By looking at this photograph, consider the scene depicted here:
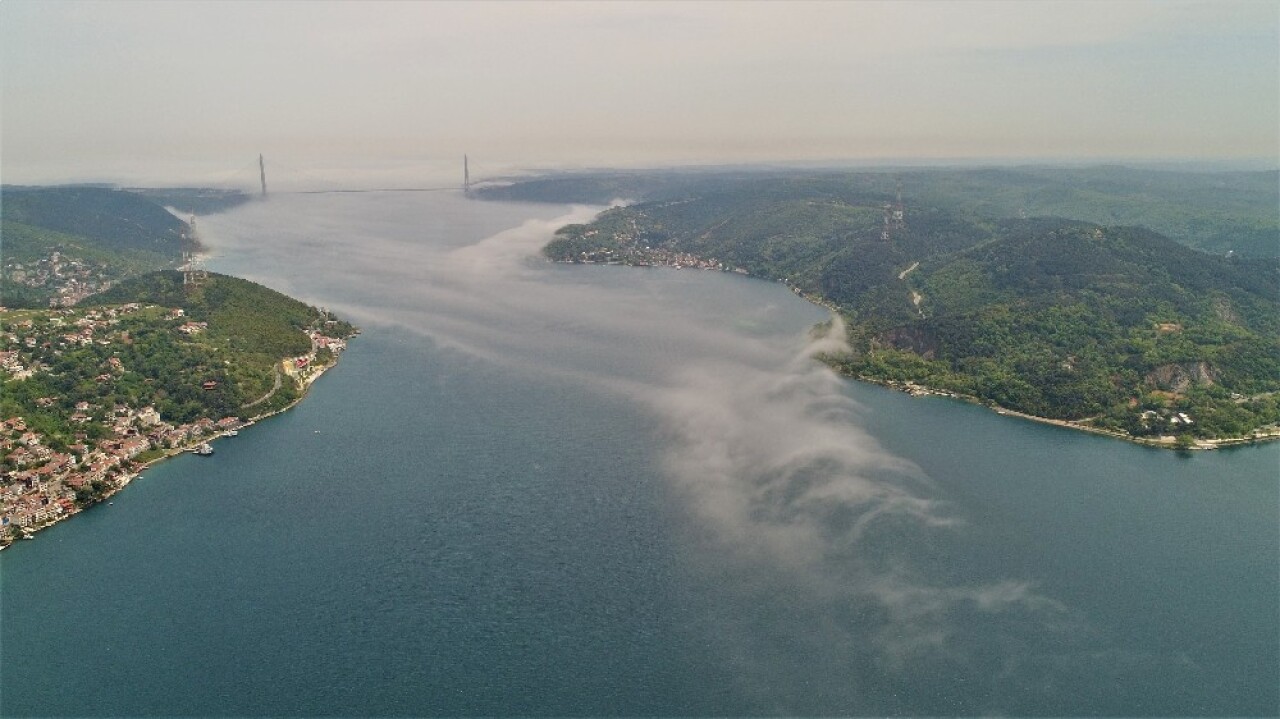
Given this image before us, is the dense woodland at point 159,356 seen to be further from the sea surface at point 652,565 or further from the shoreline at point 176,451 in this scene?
the sea surface at point 652,565

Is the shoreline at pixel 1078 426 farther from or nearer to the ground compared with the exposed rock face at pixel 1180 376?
nearer to the ground

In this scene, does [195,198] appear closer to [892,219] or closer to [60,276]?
[60,276]

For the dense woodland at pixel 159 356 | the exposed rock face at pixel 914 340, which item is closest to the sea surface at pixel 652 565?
the dense woodland at pixel 159 356

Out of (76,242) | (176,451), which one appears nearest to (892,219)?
(176,451)

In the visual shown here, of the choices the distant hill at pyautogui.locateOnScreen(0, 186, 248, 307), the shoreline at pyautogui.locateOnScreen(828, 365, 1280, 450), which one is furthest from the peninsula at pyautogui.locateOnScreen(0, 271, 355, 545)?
the shoreline at pyautogui.locateOnScreen(828, 365, 1280, 450)

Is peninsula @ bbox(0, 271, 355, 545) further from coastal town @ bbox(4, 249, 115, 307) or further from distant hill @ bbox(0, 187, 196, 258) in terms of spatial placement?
distant hill @ bbox(0, 187, 196, 258)
